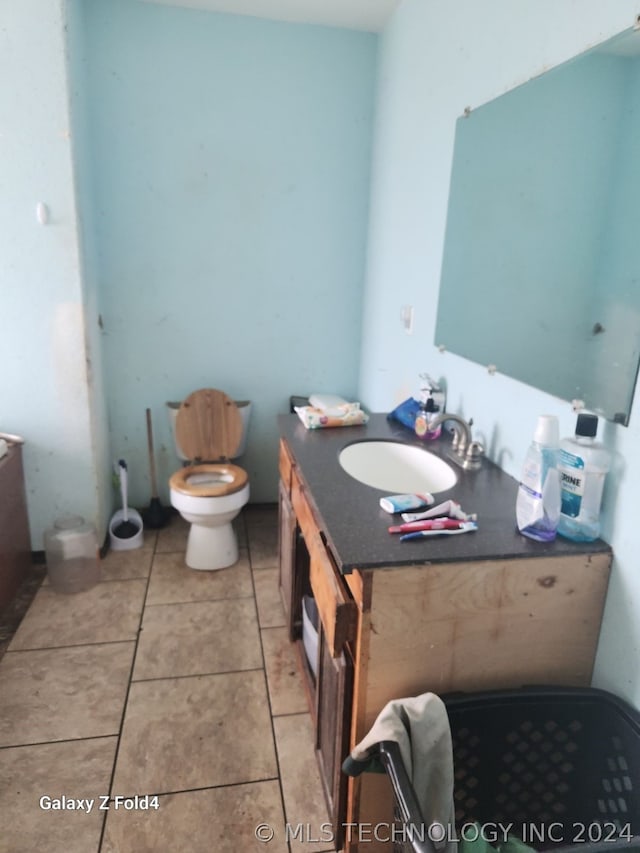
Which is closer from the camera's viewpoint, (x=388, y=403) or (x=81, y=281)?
(x=81, y=281)

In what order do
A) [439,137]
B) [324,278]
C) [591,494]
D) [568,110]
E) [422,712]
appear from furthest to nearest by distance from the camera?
[324,278] < [439,137] < [568,110] < [591,494] < [422,712]

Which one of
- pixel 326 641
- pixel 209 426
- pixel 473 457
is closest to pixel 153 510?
pixel 209 426

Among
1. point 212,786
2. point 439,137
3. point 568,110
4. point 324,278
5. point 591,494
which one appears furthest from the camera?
point 324,278

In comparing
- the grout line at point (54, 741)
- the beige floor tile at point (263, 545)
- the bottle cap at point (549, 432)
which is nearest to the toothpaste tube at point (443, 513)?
the bottle cap at point (549, 432)

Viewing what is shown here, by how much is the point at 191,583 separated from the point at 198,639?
0.40 meters

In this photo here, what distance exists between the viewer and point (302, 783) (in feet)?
4.99

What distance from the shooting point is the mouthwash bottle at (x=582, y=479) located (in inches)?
43.7

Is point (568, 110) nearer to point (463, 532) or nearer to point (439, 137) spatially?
point (439, 137)

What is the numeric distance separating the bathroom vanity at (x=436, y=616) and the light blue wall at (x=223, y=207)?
176 centimetres

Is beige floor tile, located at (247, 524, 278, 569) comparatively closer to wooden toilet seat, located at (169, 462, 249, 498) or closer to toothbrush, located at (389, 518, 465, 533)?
wooden toilet seat, located at (169, 462, 249, 498)

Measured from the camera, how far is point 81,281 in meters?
2.32

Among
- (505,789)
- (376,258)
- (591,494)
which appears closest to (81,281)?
(376,258)

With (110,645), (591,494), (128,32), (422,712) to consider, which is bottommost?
(110,645)

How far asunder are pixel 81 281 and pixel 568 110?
74.3 inches
